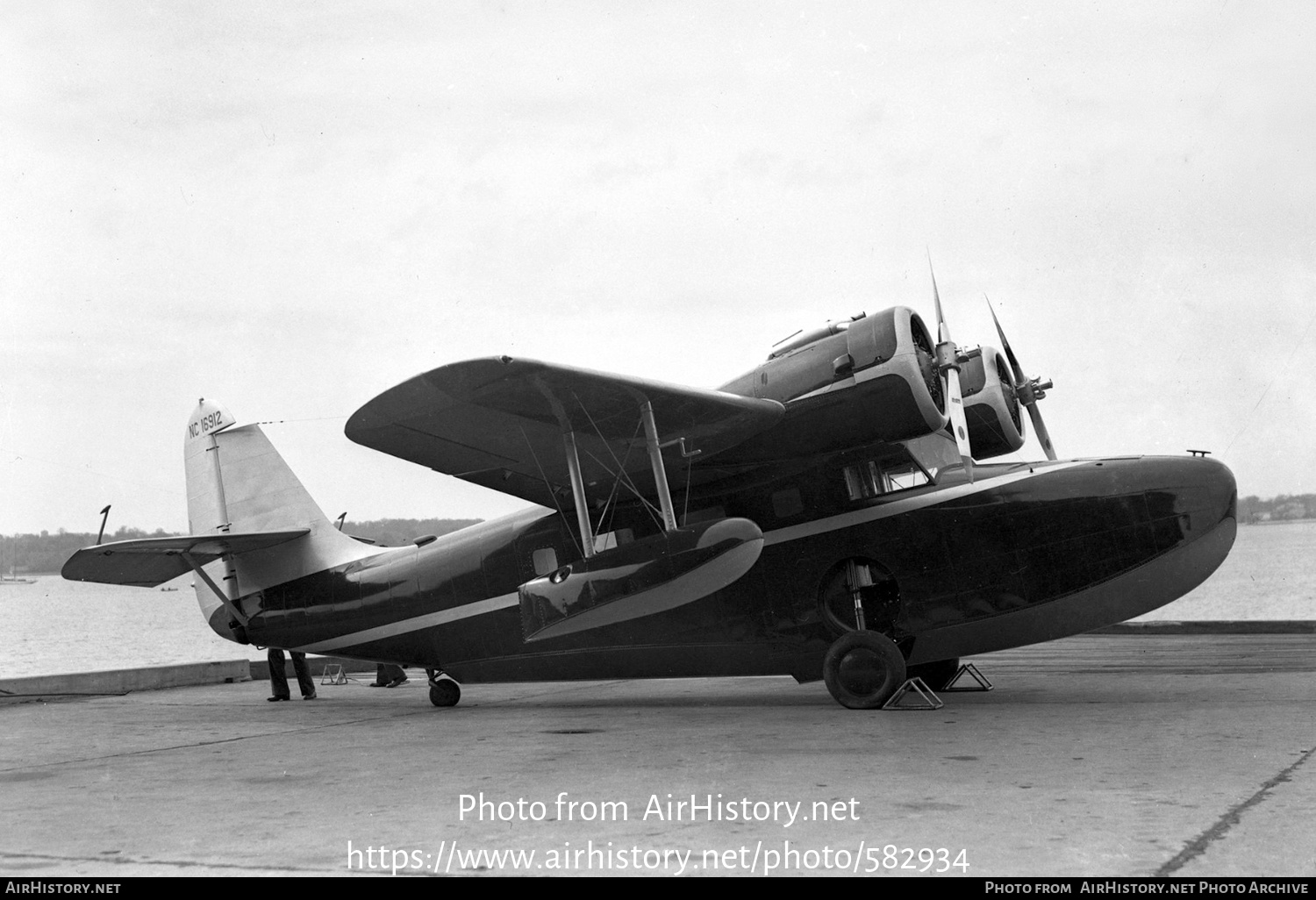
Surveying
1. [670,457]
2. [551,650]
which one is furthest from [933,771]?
[551,650]

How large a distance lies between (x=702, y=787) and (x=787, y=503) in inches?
220

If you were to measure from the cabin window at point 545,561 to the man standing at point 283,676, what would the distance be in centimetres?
444

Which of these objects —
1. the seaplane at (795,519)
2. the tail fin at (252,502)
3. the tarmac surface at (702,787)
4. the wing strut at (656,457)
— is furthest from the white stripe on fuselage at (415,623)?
the wing strut at (656,457)

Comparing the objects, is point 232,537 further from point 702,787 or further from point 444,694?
→ point 702,787

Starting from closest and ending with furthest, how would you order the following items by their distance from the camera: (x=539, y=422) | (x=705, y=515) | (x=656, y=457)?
(x=656, y=457), (x=539, y=422), (x=705, y=515)

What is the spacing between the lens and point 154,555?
47.8 feet

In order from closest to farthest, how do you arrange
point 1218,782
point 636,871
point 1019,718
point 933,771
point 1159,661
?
point 636,871 < point 1218,782 < point 933,771 < point 1019,718 < point 1159,661

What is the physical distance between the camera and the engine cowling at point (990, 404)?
13352mm

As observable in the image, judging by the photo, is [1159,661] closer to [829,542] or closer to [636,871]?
[829,542]

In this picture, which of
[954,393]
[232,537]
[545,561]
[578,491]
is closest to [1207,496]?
[954,393]

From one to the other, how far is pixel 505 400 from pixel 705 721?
362 cm

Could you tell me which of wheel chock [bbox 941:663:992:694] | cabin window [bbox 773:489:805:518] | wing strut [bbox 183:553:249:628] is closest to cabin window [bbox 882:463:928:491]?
cabin window [bbox 773:489:805:518]

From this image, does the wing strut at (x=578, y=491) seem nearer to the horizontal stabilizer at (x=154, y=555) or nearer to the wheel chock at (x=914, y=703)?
the wheel chock at (x=914, y=703)

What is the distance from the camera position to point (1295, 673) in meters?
13.5
